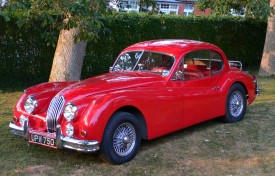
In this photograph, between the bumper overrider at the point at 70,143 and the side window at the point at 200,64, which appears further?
the side window at the point at 200,64

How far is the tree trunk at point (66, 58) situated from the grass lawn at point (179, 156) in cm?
242

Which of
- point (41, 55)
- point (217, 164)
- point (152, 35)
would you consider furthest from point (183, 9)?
point (217, 164)

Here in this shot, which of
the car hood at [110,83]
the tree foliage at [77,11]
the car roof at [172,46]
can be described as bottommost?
the car hood at [110,83]

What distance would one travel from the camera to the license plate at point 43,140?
15.7 feet

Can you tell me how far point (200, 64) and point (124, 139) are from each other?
2.31 meters

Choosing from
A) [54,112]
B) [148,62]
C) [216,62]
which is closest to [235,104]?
[216,62]

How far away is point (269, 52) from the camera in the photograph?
44.0 feet

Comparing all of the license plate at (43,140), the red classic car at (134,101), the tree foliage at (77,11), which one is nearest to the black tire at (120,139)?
the red classic car at (134,101)

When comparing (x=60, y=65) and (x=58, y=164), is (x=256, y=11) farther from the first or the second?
(x=58, y=164)

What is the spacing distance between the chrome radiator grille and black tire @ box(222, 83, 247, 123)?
10.3ft

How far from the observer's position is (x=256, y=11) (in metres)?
11.1

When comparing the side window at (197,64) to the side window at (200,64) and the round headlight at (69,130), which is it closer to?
the side window at (200,64)

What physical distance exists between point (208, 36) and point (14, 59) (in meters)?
7.57

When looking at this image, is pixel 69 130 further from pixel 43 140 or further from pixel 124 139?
pixel 124 139
